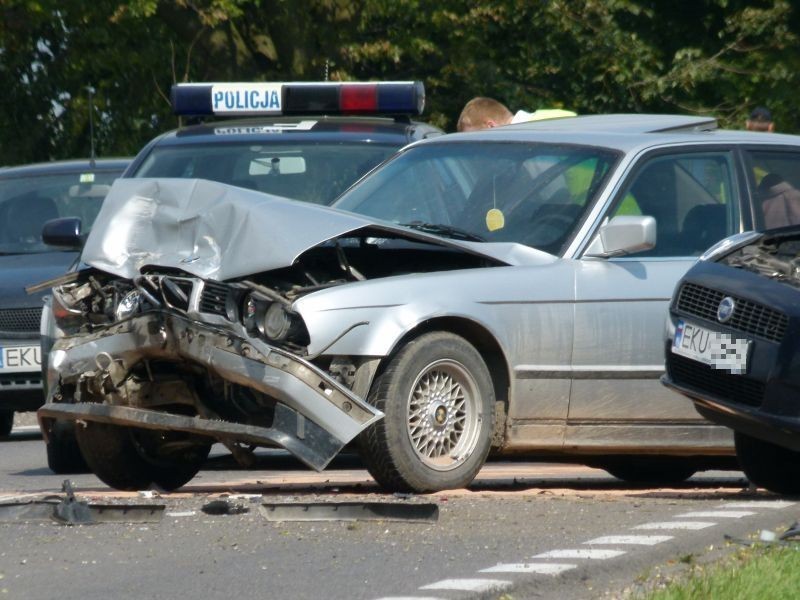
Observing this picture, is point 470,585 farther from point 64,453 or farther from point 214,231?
point 64,453

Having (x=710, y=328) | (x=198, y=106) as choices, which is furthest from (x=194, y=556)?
(x=198, y=106)

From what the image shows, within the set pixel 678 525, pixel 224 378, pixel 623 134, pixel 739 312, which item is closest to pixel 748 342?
pixel 739 312

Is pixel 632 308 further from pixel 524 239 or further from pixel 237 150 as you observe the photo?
pixel 237 150

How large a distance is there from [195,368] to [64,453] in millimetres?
2600

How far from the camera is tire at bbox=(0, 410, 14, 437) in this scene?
43.1 ft

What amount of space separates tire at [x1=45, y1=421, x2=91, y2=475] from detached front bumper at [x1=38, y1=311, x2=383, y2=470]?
6.62 feet

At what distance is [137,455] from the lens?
7.75 m

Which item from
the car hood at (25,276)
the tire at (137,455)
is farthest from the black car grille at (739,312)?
the car hood at (25,276)

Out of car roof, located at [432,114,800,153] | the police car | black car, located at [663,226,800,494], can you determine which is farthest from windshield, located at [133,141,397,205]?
black car, located at [663,226,800,494]

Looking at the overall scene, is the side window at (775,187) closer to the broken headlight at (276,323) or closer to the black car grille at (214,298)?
the broken headlight at (276,323)

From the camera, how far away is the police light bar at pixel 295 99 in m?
10.8

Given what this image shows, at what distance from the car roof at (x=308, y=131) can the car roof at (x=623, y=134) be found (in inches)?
59.7

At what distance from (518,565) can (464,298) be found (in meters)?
1.86

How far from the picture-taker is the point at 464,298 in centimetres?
719
